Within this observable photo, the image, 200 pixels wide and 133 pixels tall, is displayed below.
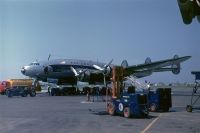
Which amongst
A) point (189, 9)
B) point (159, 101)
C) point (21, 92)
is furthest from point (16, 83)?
point (189, 9)

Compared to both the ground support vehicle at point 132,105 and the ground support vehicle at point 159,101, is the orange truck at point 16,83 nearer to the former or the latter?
the ground support vehicle at point 159,101

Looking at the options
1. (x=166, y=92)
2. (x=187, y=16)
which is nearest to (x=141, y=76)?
(x=166, y=92)

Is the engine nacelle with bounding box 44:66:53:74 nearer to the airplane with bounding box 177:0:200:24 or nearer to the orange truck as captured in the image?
the orange truck

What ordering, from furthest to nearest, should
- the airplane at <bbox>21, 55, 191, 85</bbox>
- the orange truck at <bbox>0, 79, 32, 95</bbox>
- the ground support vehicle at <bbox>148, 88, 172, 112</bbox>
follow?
the orange truck at <bbox>0, 79, 32, 95</bbox>, the airplane at <bbox>21, 55, 191, 85</bbox>, the ground support vehicle at <bbox>148, 88, 172, 112</bbox>

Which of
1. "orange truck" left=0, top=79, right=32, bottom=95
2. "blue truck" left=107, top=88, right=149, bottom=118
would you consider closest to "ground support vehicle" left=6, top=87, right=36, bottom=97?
"orange truck" left=0, top=79, right=32, bottom=95

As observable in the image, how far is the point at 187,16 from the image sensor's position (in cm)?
245

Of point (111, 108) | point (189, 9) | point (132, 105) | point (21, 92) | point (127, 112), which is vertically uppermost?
point (189, 9)

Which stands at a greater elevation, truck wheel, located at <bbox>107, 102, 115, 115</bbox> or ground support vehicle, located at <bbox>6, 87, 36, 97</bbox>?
ground support vehicle, located at <bbox>6, 87, 36, 97</bbox>

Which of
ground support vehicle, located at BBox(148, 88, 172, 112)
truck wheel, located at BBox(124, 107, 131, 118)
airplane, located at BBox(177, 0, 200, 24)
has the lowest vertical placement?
truck wheel, located at BBox(124, 107, 131, 118)

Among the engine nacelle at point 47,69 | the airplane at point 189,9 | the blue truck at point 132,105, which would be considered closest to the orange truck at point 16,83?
the engine nacelle at point 47,69

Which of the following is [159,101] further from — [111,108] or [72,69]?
[72,69]

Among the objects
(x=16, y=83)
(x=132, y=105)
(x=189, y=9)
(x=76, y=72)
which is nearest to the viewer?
(x=189, y=9)

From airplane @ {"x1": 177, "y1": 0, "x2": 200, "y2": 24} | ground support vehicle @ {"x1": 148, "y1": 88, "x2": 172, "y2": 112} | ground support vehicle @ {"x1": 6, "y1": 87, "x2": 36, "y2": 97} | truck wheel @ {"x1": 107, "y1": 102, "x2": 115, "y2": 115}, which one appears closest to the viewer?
airplane @ {"x1": 177, "y1": 0, "x2": 200, "y2": 24}

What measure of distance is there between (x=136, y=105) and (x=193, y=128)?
206 inches
